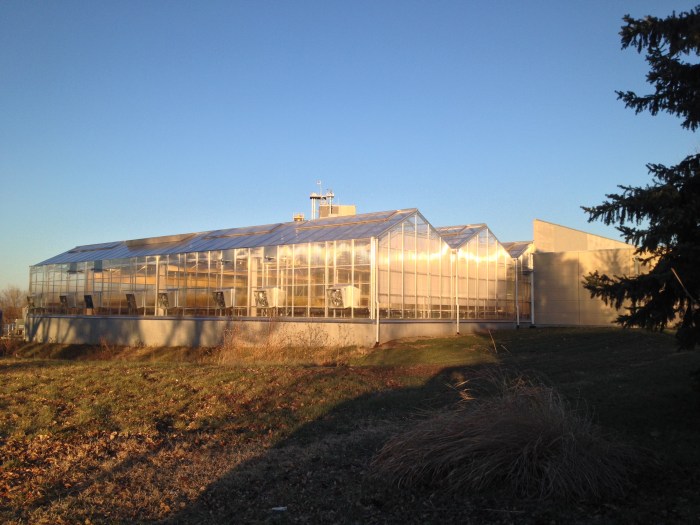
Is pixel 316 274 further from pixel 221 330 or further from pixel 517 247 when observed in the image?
pixel 517 247

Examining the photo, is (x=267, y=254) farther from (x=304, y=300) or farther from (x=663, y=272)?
(x=663, y=272)

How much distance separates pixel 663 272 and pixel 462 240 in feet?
90.5

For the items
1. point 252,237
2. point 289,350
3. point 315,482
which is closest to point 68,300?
point 252,237

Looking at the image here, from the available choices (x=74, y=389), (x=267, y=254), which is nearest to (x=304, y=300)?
(x=267, y=254)

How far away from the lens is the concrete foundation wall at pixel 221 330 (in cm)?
2781

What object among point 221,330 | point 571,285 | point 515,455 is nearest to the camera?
point 515,455

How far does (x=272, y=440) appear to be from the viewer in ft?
31.6

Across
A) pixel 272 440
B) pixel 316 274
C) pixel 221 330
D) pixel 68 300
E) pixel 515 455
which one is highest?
pixel 316 274

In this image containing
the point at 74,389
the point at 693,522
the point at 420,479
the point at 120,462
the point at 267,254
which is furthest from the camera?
the point at 267,254

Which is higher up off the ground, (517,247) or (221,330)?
(517,247)

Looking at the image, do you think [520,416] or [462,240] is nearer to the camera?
[520,416]

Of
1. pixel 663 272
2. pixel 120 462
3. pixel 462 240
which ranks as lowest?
pixel 120 462

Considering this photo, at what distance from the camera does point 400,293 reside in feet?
96.3

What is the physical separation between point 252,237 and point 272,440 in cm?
2629
